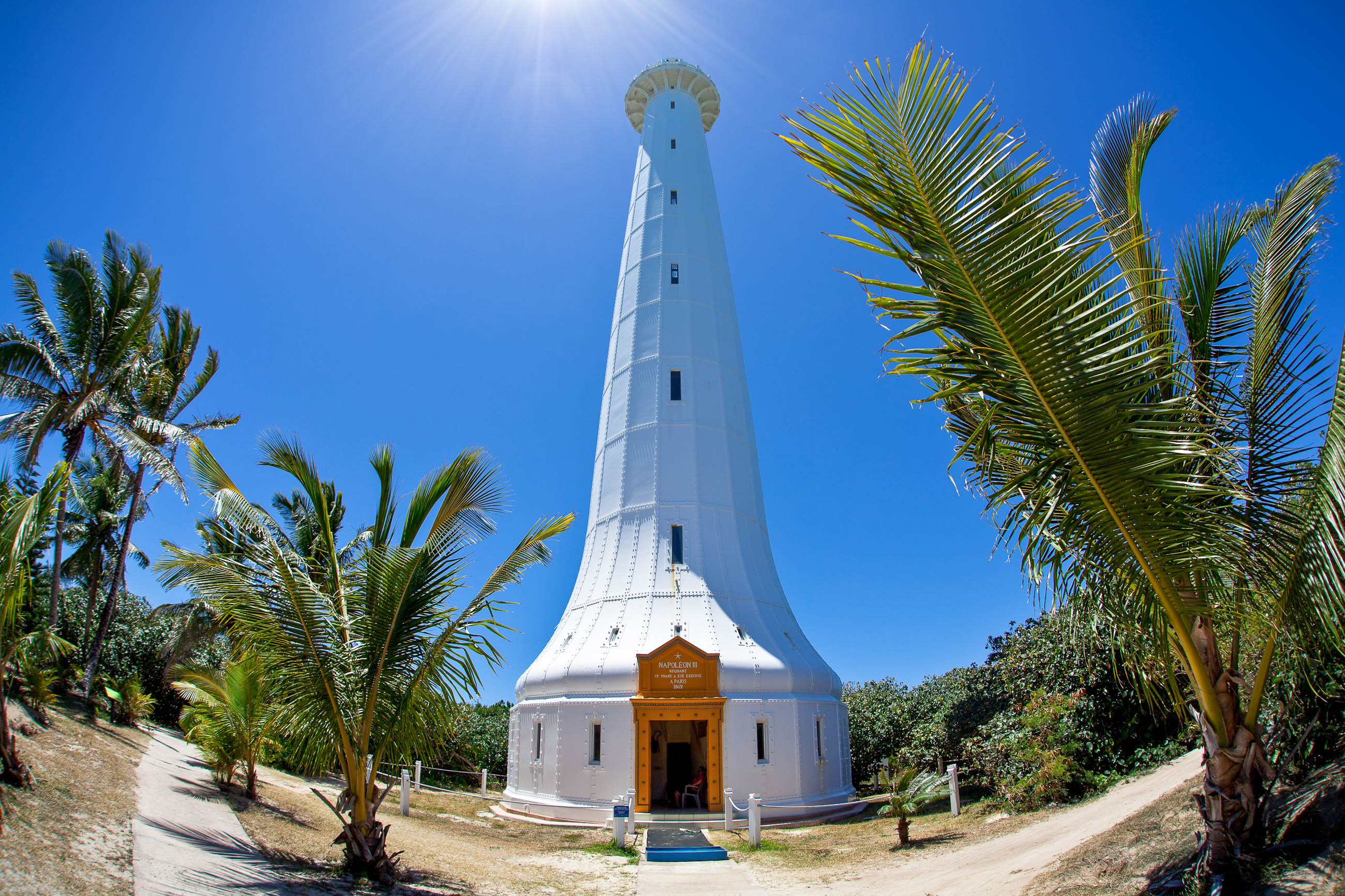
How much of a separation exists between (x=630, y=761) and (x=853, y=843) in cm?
544

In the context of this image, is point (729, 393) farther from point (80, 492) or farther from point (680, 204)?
point (80, 492)

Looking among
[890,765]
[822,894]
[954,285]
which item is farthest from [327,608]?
[890,765]

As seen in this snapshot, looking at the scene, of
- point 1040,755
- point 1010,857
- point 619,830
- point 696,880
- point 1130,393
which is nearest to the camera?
point 1130,393

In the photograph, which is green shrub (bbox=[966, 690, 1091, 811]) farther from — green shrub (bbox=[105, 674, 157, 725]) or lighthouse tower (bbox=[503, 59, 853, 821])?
green shrub (bbox=[105, 674, 157, 725])

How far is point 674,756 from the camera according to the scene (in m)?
20.2

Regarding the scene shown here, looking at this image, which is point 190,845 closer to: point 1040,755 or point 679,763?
point 1040,755

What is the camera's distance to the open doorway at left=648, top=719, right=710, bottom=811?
1930 cm

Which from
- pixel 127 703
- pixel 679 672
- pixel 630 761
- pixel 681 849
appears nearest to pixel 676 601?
pixel 679 672

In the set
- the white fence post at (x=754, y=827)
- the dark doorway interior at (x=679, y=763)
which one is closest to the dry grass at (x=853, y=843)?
the white fence post at (x=754, y=827)

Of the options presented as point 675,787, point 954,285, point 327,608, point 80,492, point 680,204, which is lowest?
point 675,787

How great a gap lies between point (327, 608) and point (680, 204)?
1855cm

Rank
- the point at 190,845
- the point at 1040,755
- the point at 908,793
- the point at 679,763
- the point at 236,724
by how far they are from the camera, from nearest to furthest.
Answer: the point at 190,845, the point at 236,724, the point at 908,793, the point at 1040,755, the point at 679,763

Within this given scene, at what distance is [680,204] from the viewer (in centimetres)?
2388

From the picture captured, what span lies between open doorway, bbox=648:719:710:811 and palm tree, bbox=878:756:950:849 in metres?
5.75
